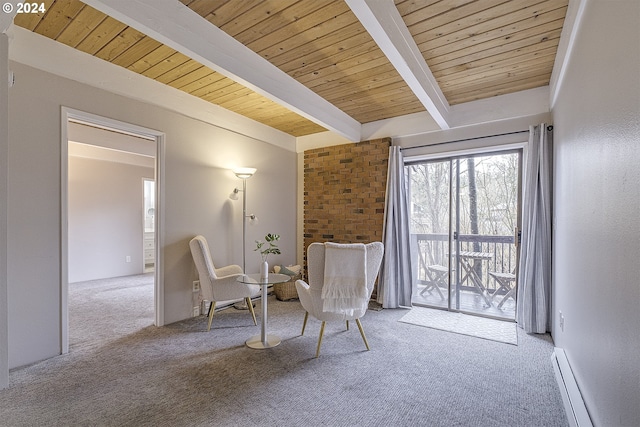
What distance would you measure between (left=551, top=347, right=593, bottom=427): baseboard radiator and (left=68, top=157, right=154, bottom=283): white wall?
6861 mm

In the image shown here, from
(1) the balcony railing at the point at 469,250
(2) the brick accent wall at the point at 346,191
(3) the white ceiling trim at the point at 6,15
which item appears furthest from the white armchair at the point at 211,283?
(1) the balcony railing at the point at 469,250

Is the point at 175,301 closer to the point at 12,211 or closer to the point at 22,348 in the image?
the point at 22,348

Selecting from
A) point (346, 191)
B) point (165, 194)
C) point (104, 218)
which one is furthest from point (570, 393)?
point (104, 218)

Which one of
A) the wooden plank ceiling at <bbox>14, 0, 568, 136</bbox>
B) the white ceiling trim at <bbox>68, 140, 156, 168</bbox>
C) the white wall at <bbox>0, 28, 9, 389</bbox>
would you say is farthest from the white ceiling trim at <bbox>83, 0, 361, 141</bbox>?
the white ceiling trim at <bbox>68, 140, 156, 168</bbox>

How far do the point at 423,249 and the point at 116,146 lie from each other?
5183 mm

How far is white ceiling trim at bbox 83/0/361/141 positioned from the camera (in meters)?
1.82

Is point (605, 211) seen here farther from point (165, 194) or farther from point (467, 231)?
point (165, 194)

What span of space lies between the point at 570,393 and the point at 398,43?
248 cm

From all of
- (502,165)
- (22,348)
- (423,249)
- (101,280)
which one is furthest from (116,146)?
(502,165)

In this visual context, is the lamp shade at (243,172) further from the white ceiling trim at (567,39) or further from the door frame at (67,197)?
the white ceiling trim at (567,39)

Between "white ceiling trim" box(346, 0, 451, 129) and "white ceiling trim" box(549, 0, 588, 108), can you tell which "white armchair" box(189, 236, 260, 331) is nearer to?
"white ceiling trim" box(346, 0, 451, 129)

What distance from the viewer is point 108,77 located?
2723 mm

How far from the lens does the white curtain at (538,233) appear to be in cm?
303

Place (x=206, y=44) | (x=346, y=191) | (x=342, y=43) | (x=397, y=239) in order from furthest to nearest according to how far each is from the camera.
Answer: (x=346, y=191), (x=397, y=239), (x=342, y=43), (x=206, y=44)
